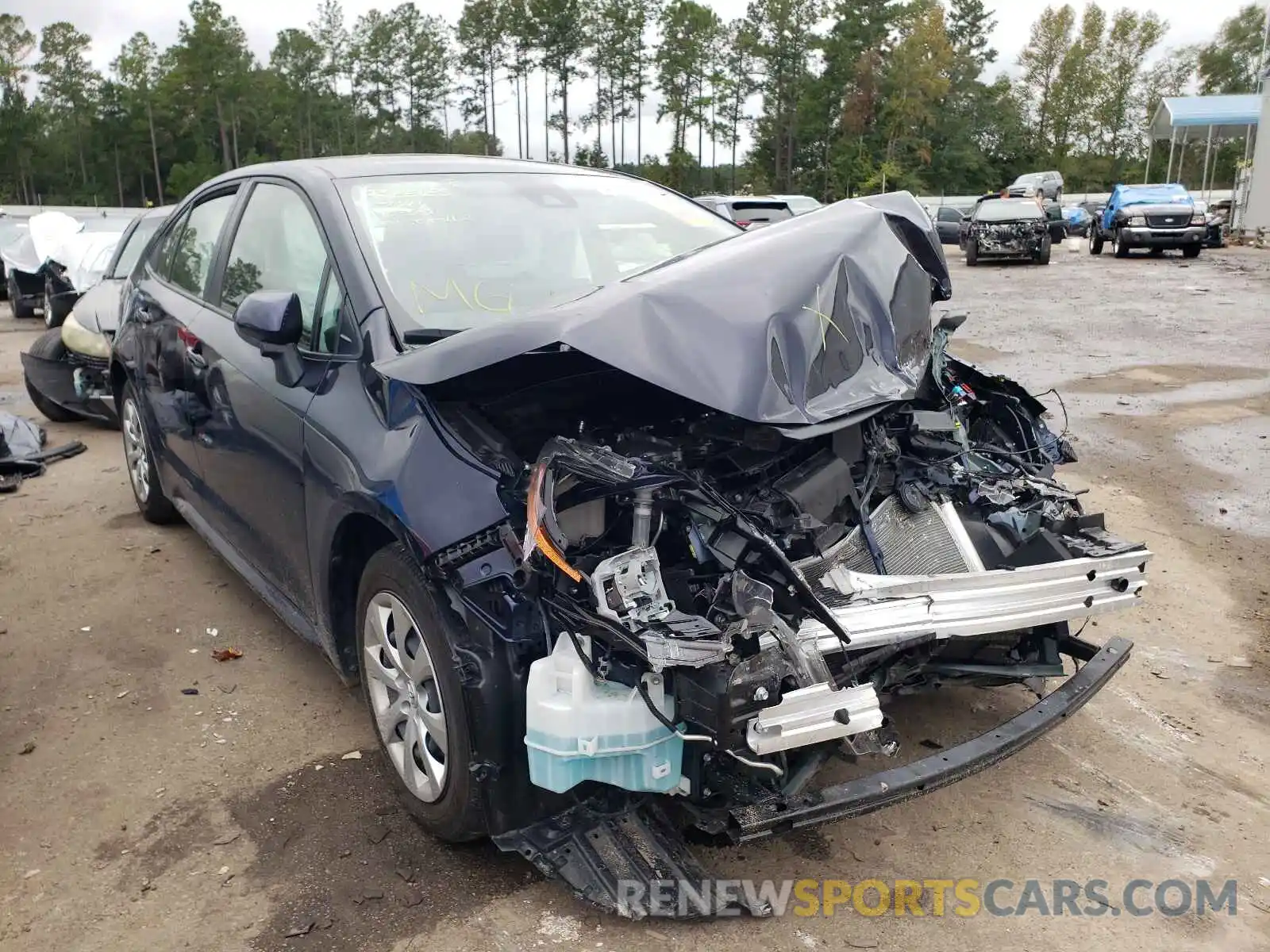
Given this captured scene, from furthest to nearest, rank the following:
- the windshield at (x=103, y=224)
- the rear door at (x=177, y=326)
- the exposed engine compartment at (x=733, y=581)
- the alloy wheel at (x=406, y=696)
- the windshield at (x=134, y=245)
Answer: the windshield at (x=103, y=224) < the windshield at (x=134, y=245) < the rear door at (x=177, y=326) < the alloy wheel at (x=406, y=696) < the exposed engine compartment at (x=733, y=581)

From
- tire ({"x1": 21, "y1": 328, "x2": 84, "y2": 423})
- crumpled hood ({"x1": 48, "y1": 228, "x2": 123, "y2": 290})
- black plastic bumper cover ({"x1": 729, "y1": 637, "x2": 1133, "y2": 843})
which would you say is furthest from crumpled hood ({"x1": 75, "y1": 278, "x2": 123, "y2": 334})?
Answer: black plastic bumper cover ({"x1": 729, "y1": 637, "x2": 1133, "y2": 843})

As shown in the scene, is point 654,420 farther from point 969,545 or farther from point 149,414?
point 149,414

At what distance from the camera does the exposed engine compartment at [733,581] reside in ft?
7.23

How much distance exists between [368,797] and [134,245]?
318 inches

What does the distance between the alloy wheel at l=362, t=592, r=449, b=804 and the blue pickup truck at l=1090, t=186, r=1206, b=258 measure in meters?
23.0

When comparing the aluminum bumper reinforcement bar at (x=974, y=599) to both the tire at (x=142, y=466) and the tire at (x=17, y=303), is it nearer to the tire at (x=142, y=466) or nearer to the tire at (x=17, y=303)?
the tire at (x=142, y=466)

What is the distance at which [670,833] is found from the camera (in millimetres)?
2566

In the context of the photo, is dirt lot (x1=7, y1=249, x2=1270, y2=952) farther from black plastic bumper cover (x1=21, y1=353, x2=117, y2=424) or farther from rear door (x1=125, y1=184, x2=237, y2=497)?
black plastic bumper cover (x1=21, y1=353, x2=117, y2=424)

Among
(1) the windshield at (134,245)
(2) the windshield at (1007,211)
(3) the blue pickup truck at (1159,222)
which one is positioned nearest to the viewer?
(1) the windshield at (134,245)

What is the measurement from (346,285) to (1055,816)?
8.77 ft

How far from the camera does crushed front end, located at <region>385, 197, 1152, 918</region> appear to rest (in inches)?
87.4

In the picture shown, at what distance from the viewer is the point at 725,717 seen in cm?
214

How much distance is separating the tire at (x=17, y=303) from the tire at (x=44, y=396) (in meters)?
9.28

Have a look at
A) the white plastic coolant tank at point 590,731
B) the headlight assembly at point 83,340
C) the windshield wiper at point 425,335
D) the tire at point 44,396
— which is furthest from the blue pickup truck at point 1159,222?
the white plastic coolant tank at point 590,731
